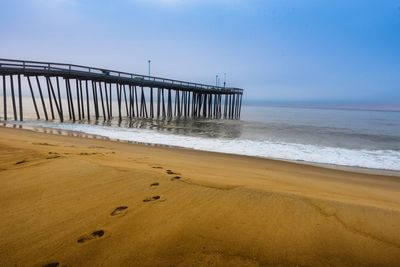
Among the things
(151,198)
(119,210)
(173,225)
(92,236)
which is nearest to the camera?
(92,236)

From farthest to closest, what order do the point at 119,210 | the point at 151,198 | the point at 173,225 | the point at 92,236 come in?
the point at 151,198, the point at 119,210, the point at 173,225, the point at 92,236

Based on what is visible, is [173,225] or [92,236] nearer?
[92,236]

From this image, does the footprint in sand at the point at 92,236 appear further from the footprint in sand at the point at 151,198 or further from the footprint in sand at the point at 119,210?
the footprint in sand at the point at 151,198

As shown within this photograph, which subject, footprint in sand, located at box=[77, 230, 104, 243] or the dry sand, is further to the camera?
footprint in sand, located at box=[77, 230, 104, 243]

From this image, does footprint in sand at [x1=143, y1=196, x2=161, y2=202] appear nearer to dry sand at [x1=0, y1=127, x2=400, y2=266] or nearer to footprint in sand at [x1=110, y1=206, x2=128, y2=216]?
dry sand at [x1=0, y1=127, x2=400, y2=266]

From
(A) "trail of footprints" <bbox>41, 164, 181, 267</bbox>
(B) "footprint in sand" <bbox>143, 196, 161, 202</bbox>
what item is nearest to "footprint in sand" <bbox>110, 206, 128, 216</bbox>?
(A) "trail of footprints" <bbox>41, 164, 181, 267</bbox>

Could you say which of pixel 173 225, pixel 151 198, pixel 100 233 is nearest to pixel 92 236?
pixel 100 233

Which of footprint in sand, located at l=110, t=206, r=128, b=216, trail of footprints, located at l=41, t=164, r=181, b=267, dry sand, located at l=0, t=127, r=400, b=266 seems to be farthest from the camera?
footprint in sand, located at l=110, t=206, r=128, b=216

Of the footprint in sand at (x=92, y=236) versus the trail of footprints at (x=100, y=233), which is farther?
the footprint in sand at (x=92, y=236)

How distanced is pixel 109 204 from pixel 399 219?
129 inches

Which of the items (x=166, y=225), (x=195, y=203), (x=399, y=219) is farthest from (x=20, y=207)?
(x=399, y=219)

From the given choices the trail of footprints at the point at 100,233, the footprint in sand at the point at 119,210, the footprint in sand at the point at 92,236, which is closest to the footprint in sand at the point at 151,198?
the trail of footprints at the point at 100,233

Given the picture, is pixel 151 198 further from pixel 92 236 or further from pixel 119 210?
pixel 92 236

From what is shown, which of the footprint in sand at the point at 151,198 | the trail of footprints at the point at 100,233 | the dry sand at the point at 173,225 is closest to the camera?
the trail of footprints at the point at 100,233
